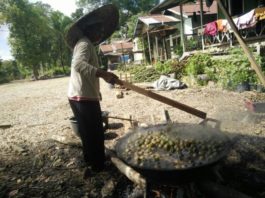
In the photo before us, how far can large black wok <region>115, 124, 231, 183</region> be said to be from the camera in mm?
2242

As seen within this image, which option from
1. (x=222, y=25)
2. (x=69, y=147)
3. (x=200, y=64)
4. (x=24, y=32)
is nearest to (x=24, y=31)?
(x=24, y=32)

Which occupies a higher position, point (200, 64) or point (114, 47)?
point (114, 47)

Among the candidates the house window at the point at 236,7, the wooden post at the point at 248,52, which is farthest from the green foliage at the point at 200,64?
the wooden post at the point at 248,52

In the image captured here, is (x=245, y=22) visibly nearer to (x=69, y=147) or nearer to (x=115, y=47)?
(x=69, y=147)

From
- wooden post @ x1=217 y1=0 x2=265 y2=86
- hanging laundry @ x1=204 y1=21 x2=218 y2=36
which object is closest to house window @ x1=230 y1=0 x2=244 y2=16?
hanging laundry @ x1=204 y1=21 x2=218 y2=36

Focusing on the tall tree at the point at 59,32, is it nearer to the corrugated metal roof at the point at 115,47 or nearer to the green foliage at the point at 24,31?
the corrugated metal roof at the point at 115,47

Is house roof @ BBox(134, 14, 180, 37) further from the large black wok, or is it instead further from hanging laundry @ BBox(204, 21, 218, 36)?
the large black wok

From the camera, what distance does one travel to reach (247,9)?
14070 millimetres

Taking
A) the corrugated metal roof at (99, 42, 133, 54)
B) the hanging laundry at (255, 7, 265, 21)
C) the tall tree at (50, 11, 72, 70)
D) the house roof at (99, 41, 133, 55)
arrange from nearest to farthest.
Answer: the hanging laundry at (255, 7, 265, 21) < the corrugated metal roof at (99, 42, 133, 54) < the house roof at (99, 41, 133, 55) < the tall tree at (50, 11, 72, 70)

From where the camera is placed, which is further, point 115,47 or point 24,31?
point 115,47

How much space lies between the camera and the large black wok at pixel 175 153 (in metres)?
2.24

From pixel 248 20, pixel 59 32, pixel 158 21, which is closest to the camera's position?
pixel 248 20

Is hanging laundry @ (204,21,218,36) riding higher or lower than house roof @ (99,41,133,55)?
lower

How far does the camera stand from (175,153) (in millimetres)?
2613
